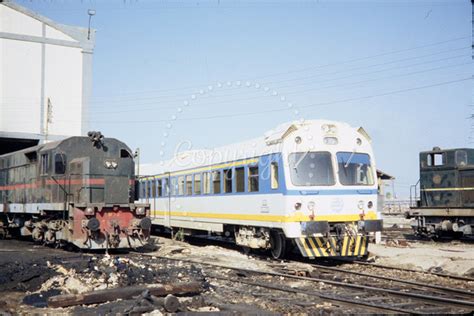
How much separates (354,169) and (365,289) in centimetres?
490

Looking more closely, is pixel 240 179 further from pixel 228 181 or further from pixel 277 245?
pixel 277 245

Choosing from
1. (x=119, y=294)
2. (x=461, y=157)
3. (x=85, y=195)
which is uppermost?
(x=461, y=157)

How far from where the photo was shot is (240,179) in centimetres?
1534

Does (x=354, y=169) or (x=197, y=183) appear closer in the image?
(x=354, y=169)

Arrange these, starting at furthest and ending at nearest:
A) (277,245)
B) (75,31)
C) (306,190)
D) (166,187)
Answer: (75,31) < (166,187) < (277,245) < (306,190)

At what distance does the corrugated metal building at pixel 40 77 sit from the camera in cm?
2806

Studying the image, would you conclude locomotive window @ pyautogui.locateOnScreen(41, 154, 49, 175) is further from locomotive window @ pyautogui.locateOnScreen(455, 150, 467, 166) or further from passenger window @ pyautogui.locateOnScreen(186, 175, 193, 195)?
locomotive window @ pyautogui.locateOnScreen(455, 150, 467, 166)

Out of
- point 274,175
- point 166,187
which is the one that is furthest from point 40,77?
point 274,175

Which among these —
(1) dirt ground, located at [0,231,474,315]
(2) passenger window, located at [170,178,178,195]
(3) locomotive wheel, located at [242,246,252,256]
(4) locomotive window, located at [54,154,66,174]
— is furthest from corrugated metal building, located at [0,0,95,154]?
(3) locomotive wheel, located at [242,246,252,256]

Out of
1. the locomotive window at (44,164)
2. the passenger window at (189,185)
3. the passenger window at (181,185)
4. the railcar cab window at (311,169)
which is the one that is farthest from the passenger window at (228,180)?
the locomotive window at (44,164)

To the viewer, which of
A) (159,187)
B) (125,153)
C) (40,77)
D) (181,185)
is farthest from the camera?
(40,77)

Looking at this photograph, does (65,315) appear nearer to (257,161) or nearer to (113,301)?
(113,301)

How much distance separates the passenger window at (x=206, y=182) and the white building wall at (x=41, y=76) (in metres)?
14.6

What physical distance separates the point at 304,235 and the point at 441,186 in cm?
1104
